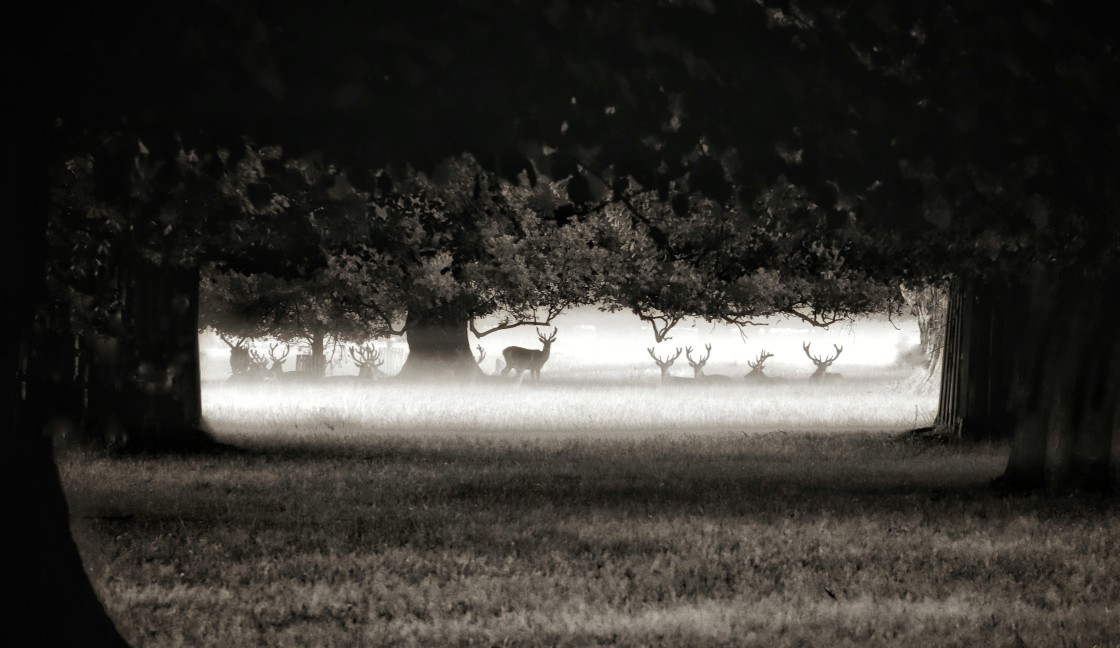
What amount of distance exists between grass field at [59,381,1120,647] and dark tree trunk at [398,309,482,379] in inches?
799

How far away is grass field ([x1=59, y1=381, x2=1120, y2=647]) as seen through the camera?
316 inches

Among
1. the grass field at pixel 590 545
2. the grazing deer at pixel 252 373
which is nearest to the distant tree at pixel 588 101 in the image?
the grass field at pixel 590 545

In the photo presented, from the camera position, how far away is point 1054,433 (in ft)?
48.7

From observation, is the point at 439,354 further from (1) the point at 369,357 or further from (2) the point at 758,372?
(2) the point at 758,372

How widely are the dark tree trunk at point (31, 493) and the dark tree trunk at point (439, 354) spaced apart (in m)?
35.2

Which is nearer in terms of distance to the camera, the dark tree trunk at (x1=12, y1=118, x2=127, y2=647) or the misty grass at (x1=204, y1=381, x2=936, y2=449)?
the dark tree trunk at (x1=12, y1=118, x2=127, y2=647)

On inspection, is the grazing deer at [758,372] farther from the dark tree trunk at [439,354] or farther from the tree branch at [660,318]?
the dark tree trunk at [439,354]

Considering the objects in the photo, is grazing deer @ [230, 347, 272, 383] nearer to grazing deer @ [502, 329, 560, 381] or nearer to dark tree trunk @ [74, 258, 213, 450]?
grazing deer @ [502, 329, 560, 381]

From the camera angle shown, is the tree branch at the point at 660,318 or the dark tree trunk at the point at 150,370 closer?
the dark tree trunk at the point at 150,370

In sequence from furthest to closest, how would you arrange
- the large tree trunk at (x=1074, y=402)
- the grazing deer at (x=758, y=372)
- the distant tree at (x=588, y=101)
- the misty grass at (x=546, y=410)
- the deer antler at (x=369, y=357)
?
the deer antler at (x=369, y=357), the grazing deer at (x=758, y=372), the misty grass at (x=546, y=410), the large tree trunk at (x=1074, y=402), the distant tree at (x=588, y=101)

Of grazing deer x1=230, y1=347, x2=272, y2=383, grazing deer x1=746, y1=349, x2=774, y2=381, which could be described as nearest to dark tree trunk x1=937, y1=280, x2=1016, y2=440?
grazing deer x1=746, y1=349, x2=774, y2=381

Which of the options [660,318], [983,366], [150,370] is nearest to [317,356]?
[660,318]

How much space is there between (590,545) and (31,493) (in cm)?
537

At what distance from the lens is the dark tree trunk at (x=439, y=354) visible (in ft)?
138
